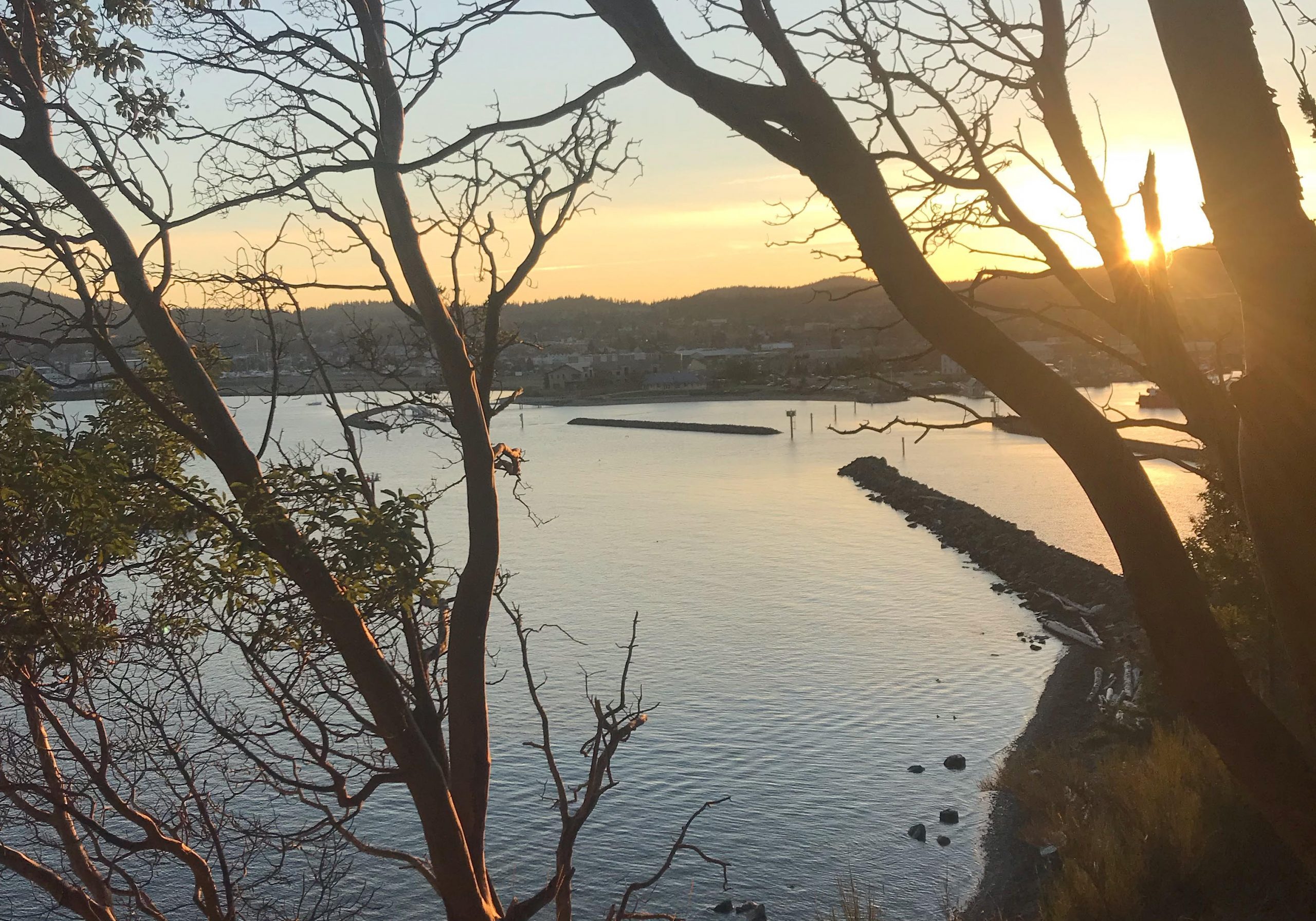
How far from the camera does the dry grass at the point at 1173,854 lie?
6293 millimetres

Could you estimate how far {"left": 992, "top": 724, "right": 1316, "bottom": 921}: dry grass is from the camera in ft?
20.6

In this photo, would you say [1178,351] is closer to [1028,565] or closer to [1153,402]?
[1028,565]

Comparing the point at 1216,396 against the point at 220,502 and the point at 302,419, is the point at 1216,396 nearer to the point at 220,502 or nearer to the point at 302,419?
the point at 220,502

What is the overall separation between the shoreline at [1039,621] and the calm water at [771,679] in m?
0.33

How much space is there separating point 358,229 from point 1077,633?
50.5 feet

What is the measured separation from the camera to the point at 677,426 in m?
59.9

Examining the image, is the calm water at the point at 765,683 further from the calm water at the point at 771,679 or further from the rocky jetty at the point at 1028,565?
the rocky jetty at the point at 1028,565

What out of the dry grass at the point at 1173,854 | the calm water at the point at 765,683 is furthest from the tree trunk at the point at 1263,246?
the dry grass at the point at 1173,854

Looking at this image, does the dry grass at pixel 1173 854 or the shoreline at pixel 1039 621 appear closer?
the dry grass at pixel 1173 854

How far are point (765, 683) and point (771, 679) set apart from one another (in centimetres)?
22

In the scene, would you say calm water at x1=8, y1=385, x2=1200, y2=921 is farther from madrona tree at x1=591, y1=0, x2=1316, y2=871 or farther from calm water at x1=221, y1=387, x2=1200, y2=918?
madrona tree at x1=591, y1=0, x2=1316, y2=871

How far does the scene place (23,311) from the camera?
4.92 metres

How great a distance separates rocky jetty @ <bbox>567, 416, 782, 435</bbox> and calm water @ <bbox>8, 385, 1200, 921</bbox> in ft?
70.9

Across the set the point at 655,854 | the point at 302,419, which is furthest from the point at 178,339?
the point at 302,419
